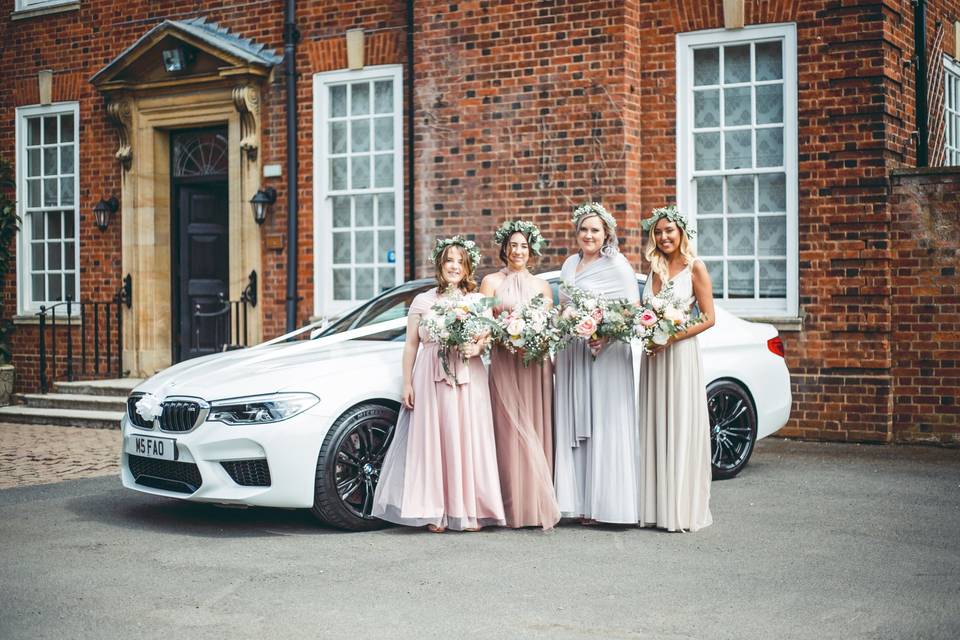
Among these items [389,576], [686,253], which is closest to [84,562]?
[389,576]

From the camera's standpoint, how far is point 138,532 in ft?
22.4

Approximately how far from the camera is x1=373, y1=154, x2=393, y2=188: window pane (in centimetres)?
1291

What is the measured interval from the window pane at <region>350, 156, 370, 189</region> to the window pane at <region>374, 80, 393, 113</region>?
56 cm

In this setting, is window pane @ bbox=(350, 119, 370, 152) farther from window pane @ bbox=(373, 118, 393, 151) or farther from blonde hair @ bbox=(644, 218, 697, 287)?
blonde hair @ bbox=(644, 218, 697, 287)

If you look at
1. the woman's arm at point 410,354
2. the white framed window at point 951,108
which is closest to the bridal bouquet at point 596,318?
the woman's arm at point 410,354

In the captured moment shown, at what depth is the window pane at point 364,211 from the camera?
1302 centimetres

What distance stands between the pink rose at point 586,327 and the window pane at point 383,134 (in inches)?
258

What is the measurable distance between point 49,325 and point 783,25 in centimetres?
965

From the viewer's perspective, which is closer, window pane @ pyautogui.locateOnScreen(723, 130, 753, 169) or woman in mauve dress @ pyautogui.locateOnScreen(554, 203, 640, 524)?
woman in mauve dress @ pyautogui.locateOnScreen(554, 203, 640, 524)

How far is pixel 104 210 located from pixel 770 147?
314 inches

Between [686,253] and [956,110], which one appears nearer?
[686,253]

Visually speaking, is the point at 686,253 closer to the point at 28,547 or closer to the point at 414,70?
the point at 28,547

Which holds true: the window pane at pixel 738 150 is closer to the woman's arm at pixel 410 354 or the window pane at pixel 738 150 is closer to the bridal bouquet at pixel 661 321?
the bridal bouquet at pixel 661 321

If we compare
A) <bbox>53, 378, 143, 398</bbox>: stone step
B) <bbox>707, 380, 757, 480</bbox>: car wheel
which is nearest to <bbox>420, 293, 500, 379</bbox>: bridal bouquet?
<bbox>707, 380, 757, 480</bbox>: car wheel
